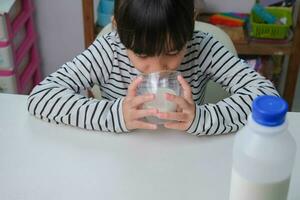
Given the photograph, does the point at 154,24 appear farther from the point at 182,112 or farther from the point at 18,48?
the point at 18,48

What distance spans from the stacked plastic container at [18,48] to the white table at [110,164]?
2.93 feet

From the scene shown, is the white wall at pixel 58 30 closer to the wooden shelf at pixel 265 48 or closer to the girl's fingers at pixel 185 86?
the wooden shelf at pixel 265 48

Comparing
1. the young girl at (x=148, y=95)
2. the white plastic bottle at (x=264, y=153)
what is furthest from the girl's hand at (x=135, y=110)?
the white plastic bottle at (x=264, y=153)

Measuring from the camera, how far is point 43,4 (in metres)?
1.95

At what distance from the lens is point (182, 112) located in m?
0.78

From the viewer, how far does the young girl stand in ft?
2.57

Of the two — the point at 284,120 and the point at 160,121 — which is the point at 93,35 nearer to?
the point at 160,121

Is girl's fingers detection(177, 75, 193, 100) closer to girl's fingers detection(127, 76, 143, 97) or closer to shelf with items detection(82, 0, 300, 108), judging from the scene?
girl's fingers detection(127, 76, 143, 97)

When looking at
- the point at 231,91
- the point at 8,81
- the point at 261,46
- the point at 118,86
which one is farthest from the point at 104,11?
the point at 231,91

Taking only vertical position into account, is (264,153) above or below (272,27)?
above

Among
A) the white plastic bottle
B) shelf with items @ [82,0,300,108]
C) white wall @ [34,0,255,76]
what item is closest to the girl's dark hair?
the white plastic bottle

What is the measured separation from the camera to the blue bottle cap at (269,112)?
1.56ft

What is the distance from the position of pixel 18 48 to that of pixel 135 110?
1.20 m

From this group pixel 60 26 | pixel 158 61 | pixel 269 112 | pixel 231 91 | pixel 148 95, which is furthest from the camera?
pixel 60 26
